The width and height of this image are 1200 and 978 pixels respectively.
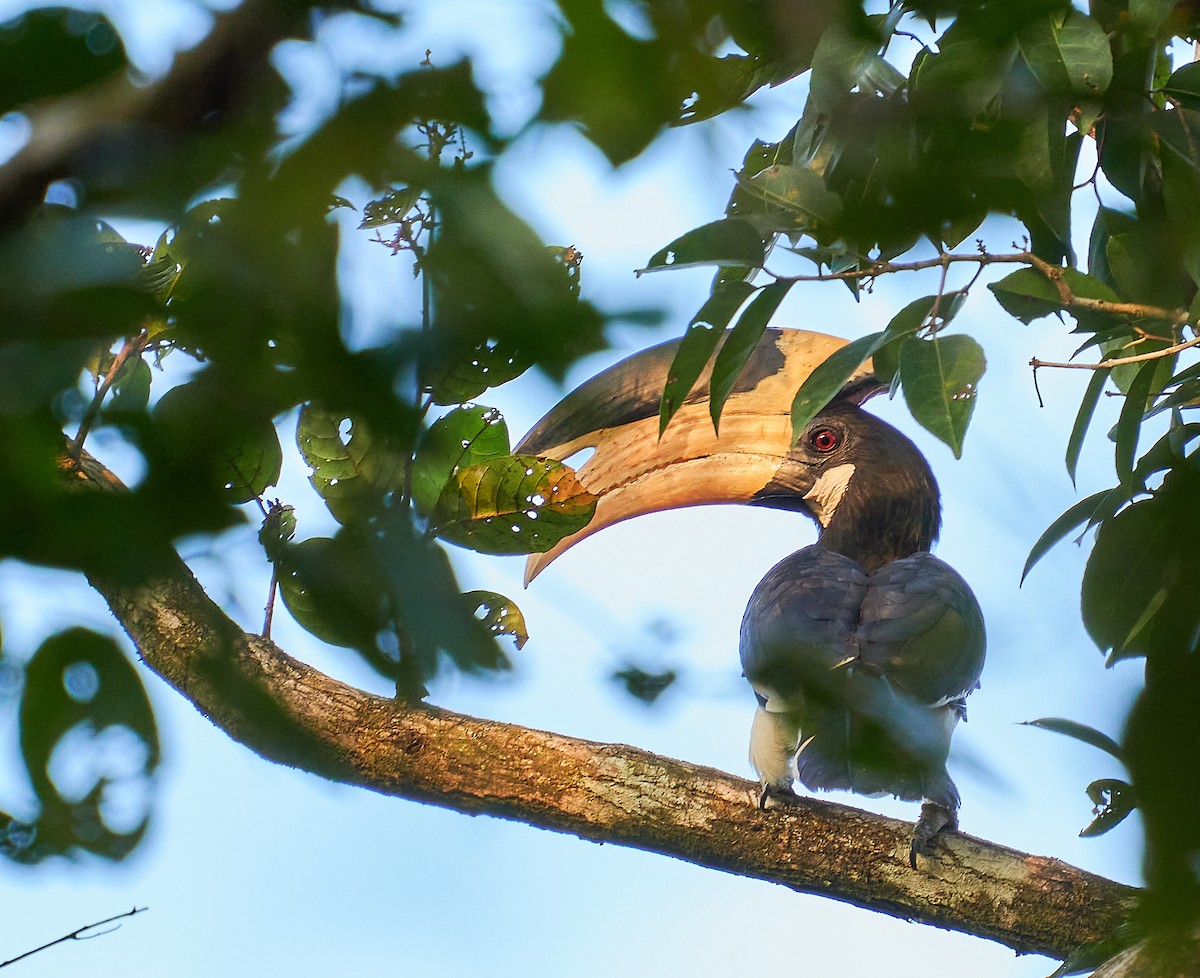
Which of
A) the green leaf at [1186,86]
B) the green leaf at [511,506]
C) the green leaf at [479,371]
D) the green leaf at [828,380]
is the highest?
the green leaf at [1186,86]

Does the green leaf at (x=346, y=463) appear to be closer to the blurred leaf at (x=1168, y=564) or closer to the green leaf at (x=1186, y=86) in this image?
the blurred leaf at (x=1168, y=564)

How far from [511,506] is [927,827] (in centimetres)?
104

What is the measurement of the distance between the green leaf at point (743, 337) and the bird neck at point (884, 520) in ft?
4.98

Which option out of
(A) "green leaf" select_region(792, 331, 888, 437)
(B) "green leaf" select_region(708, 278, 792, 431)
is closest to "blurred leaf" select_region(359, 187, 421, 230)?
(B) "green leaf" select_region(708, 278, 792, 431)

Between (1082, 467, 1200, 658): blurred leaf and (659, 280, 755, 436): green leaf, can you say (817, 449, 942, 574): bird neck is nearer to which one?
(659, 280, 755, 436): green leaf

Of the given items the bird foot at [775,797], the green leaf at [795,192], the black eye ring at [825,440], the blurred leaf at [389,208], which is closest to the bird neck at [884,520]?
the black eye ring at [825,440]

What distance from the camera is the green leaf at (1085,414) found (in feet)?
4.03

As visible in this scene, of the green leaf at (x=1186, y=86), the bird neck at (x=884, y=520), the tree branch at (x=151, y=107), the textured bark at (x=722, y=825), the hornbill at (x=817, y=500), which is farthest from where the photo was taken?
the bird neck at (x=884, y=520)

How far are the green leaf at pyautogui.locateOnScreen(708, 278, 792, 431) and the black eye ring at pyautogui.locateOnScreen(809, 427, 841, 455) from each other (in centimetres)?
169

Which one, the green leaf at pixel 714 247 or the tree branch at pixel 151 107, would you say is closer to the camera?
the tree branch at pixel 151 107

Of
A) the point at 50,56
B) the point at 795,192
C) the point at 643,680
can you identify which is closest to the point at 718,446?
the point at 795,192

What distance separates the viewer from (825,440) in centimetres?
243

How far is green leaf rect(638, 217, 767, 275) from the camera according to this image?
0.34 m

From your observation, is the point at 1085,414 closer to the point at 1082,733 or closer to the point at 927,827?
the point at 927,827
